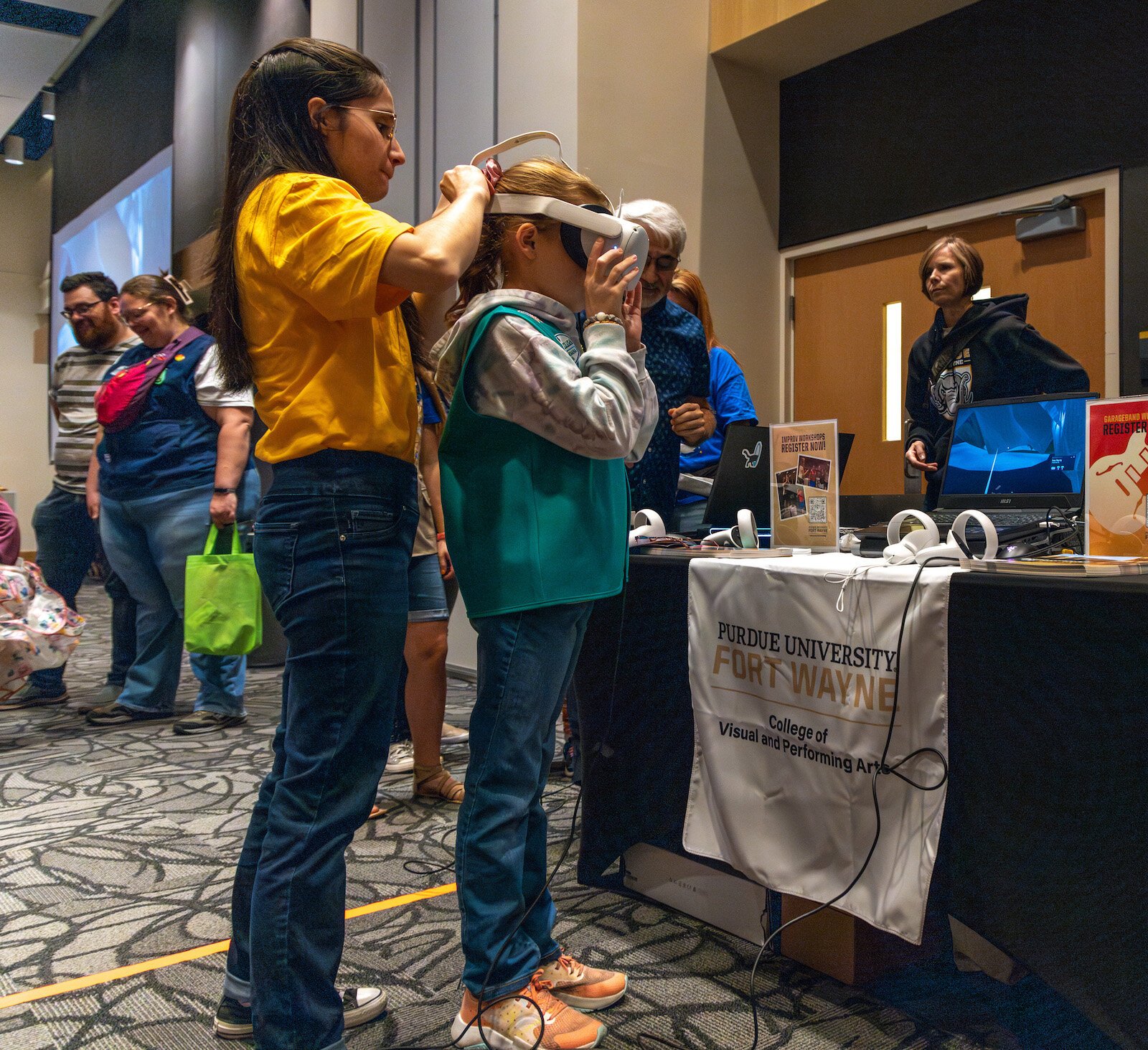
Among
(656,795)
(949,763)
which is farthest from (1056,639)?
(656,795)

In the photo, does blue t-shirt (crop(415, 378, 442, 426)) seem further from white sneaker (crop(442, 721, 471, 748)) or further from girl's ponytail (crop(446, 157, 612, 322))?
girl's ponytail (crop(446, 157, 612, 322))

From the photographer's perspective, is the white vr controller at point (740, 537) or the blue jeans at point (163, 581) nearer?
the white vr controller at point (740, 537)

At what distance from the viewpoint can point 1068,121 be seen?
378 centimetres

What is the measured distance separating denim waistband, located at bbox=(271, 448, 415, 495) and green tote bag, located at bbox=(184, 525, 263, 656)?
194cm

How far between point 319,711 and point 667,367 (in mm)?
1321

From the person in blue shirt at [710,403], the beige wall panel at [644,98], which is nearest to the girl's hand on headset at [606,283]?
the person in blue shirt at [710,403]

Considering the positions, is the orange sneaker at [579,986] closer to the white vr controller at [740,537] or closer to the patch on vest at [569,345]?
the white vr controller at [740,537]

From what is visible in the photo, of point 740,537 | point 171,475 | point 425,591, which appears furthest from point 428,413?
point 171,475

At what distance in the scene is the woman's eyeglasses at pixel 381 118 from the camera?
3.88 ft

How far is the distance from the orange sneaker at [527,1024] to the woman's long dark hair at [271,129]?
0.85 metres

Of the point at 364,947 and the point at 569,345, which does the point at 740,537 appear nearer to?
the point at 569,345

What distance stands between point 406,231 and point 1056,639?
0.86 metres

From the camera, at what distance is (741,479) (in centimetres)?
206

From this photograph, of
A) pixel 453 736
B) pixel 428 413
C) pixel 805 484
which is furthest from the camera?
pixel 453 736
